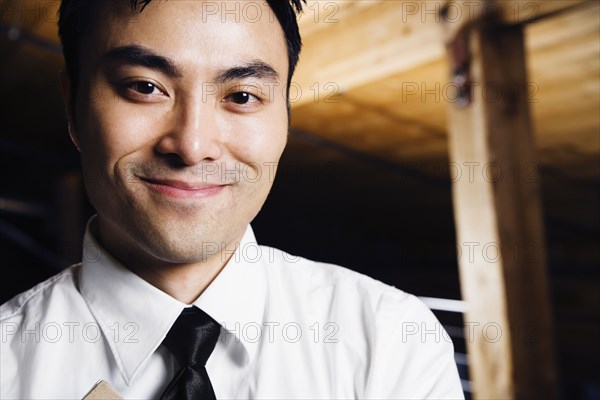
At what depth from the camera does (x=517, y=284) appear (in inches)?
100

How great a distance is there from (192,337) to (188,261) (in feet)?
0.61

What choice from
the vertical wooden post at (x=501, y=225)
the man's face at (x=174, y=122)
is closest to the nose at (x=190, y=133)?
the man's face at (x=174, y=122)

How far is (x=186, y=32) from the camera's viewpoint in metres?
1.10

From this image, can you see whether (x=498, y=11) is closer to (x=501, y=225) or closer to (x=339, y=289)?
(x=501, y=225)

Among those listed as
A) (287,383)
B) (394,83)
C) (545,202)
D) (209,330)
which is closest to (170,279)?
(209,330)

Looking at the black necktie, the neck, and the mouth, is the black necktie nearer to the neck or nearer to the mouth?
the neck

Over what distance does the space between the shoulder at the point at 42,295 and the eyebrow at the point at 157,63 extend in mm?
552

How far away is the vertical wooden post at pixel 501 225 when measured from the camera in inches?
98.0

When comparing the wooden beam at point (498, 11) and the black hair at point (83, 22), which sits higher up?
the wooden beam at point (498, 11)

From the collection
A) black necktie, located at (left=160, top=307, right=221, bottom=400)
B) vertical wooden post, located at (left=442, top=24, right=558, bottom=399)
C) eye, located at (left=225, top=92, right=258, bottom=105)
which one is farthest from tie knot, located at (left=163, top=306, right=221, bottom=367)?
A: vertical wooden post, located at (left=442, top=24, right=558, bottom=399)

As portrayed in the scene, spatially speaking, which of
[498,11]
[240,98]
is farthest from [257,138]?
[498,11]

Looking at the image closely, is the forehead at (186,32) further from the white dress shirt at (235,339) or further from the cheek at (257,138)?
the white dress shirt at (235,339)

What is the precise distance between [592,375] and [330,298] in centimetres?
785

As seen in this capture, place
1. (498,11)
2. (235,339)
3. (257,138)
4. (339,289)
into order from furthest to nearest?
(498,11)
(339,289)
(235,339)
(257,138)
